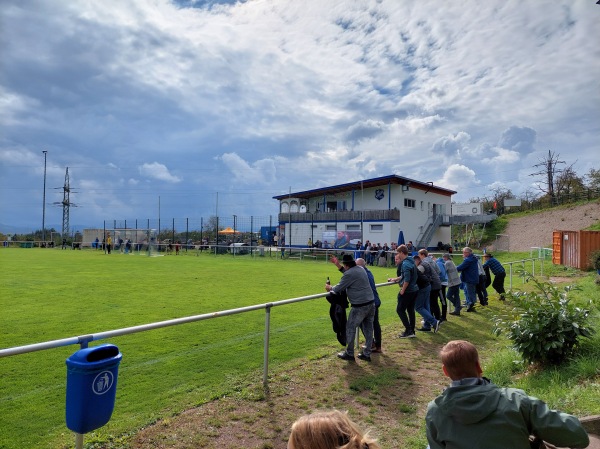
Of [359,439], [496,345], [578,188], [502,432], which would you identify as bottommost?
[496,345]

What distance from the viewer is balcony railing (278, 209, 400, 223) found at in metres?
39.2

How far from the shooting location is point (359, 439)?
1521 mm

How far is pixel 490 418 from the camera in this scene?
→ 7.57 feet

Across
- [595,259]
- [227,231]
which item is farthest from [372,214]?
[595,259]

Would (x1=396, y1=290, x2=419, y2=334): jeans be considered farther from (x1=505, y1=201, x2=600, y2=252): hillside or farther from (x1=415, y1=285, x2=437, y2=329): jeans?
(x1=505, y1=201, x2=600, y2=252): hillside

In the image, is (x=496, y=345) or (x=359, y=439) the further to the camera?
(x=496, y=345)

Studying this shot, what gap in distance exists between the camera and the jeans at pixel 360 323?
645cm

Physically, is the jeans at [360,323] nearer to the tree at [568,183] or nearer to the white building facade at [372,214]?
the white building facade at [372,214]

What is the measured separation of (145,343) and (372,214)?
3462cm

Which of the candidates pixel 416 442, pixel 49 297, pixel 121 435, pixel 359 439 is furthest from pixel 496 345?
pixel 49 297

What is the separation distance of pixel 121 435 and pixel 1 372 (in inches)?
120

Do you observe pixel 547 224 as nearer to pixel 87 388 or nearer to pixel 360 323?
pixel 360 323

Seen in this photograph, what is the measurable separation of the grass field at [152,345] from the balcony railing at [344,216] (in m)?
25.3

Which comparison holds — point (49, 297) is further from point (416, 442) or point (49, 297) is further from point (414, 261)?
point (416, 442)
